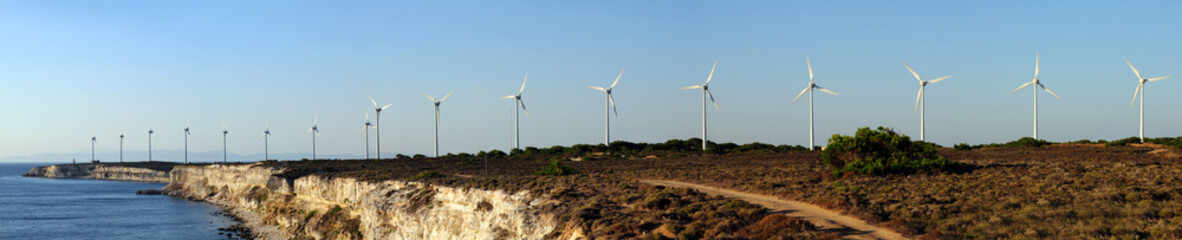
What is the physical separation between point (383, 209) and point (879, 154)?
36.7 metres

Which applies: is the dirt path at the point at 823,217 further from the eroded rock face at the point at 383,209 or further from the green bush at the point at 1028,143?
the green bush at the point at 1028,143

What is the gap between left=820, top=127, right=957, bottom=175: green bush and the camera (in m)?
46.4

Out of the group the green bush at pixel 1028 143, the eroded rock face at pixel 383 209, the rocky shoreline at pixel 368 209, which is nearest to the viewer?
the eroded rock face at pixel 383 209

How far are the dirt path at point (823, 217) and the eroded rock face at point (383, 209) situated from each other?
1065 centimetres

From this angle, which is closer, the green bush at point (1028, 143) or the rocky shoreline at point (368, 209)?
the rocky shoreline at point (368, 209)

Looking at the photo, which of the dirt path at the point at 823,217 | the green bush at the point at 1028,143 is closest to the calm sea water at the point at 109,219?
the dirt path at the point at 823,217

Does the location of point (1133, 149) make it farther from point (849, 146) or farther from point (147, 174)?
point (147, 174)

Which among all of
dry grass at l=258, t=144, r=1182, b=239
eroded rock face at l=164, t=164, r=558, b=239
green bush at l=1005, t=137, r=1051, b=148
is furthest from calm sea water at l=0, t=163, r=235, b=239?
green bush at l=1005, t=137, r=1051, b=148

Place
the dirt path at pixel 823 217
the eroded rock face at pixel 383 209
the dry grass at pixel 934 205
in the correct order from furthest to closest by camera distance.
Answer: the eroded rock face at pixel 383 209, the dirt path at pixel 823 217, the dry grass at pixel 934 205

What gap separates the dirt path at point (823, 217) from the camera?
89.2 feet

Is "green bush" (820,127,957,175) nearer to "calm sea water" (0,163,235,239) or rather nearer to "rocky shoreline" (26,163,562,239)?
"rocky shoreline" (26,163,562,239)

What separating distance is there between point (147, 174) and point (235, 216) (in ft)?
446

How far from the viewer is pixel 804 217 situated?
31.4 meters

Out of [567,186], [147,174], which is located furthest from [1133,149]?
[147,174]
